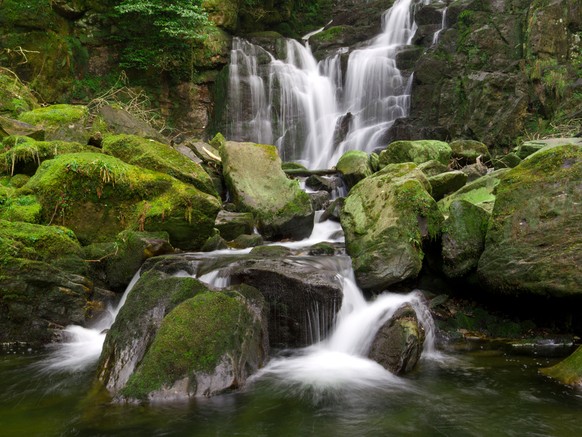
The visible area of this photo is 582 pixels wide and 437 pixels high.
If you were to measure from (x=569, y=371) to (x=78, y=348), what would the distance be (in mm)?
Answer: 5518

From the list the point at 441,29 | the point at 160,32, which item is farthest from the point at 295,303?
the point at 441,29

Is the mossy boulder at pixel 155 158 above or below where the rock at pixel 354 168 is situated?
below

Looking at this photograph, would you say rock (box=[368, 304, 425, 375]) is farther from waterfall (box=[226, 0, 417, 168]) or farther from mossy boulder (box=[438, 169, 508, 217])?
waterfall (box=[226, 0, 417, 168])

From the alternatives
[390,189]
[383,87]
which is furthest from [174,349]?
[383,87]

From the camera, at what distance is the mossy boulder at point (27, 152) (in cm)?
788

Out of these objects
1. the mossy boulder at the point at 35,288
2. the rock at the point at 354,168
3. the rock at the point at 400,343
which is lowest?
the rock at the point at 400,343

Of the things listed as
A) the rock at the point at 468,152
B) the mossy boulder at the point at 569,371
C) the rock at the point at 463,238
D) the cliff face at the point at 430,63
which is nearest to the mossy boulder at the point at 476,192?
the rock at the point at 463,238

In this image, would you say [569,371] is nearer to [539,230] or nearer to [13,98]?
[539,230]

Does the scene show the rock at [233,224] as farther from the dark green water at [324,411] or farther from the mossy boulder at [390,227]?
the dark green water at [324,411]

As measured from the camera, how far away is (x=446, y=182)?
8648mm

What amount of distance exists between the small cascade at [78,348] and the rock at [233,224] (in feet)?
9.33

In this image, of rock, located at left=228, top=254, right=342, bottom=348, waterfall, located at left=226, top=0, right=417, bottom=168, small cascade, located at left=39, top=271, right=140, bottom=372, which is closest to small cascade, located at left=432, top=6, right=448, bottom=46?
waterfall, located at left=226, top=0, right=417, bottom=168

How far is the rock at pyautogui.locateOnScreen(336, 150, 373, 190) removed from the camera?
11797mm

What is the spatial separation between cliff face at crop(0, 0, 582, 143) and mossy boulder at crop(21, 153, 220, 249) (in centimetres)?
665
